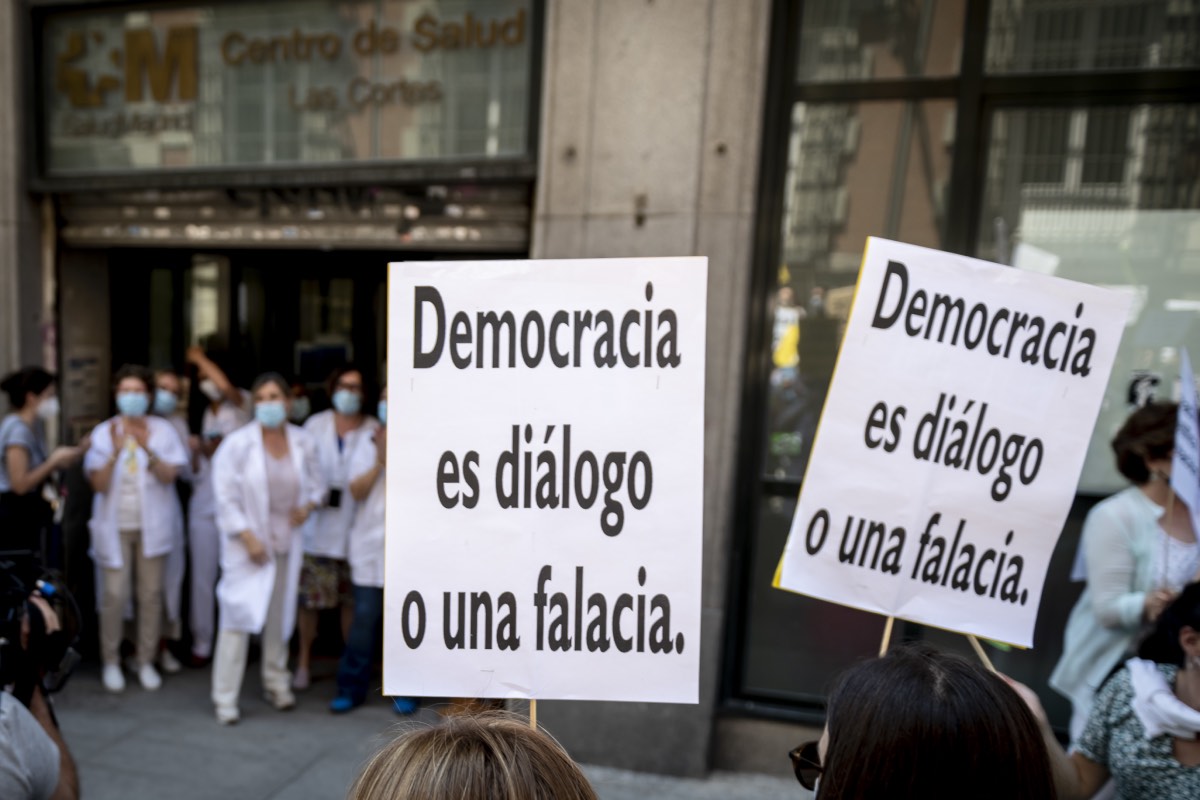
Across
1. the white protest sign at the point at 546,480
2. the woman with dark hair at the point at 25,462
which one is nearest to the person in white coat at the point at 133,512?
the woman with dark hair at the point at 25,462

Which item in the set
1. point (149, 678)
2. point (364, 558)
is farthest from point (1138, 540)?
point (149, 678)

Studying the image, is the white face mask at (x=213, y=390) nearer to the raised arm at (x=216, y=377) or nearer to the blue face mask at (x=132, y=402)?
the raised arm at (x=216, y=377)

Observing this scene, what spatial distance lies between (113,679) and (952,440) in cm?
532

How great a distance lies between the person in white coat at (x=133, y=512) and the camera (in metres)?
5.25

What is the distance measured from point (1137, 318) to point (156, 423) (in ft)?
18.6

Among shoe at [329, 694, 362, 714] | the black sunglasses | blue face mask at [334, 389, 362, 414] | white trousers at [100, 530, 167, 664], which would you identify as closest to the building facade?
blue face mask at [334, 389, 362, 414]

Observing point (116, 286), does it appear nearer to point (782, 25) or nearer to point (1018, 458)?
point (782, 25)

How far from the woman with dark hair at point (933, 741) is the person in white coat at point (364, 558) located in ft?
13.3

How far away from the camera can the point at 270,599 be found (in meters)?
5.09

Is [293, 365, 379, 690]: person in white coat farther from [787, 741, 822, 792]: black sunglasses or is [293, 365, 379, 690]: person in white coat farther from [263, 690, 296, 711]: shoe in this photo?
[787, 741, 822, 792]: black sunglasses

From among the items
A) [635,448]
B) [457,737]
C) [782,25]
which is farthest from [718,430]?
[457,737]

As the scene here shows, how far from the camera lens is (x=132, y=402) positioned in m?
5.22

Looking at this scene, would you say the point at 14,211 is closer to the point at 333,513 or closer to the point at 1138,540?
the point at 333,513

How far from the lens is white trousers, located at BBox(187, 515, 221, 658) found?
19.0ft
